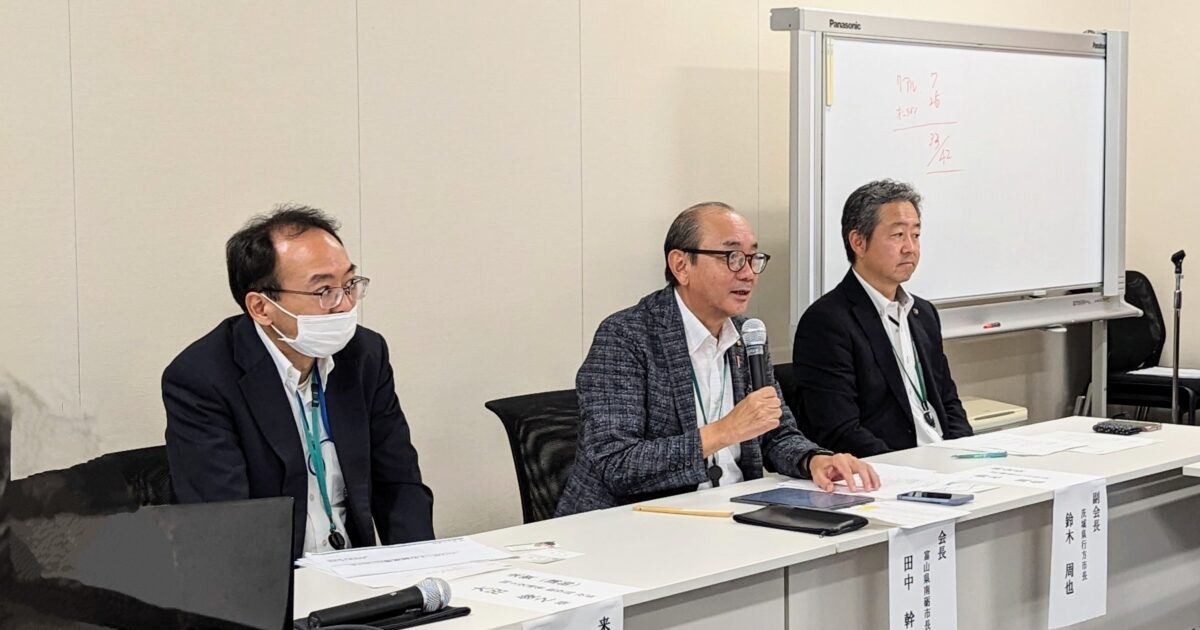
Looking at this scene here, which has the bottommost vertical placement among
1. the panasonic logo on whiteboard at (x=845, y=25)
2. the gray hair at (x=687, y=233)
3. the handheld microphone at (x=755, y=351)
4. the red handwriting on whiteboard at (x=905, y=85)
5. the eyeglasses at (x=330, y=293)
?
the handheld microphone at (x=755, y=351)

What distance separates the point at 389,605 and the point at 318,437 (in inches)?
33.1

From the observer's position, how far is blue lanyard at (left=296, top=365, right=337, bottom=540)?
8.33 feet

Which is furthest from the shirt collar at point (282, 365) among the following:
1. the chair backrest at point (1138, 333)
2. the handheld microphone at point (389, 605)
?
the chair backrest at point (1138, 333)

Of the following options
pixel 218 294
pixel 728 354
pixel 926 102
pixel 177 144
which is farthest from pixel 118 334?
pixel 926 102

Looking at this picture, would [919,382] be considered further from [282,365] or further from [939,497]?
[282,365]

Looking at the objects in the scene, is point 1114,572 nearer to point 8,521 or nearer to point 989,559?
point 989,559

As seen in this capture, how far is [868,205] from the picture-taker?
380cm

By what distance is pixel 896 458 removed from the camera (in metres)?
3.12

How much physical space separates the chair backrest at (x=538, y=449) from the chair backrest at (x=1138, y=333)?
3417 millimetres

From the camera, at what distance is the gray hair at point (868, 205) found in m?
3.76

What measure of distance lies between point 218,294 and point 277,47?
672 mm

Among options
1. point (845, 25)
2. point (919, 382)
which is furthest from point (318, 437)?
point (845, 25)

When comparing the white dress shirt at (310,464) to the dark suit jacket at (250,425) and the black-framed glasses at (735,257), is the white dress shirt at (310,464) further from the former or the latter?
the black-framed glasses at (735,257)

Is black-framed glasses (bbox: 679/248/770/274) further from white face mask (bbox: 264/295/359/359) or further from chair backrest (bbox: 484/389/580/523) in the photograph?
white face mask (bbox: 264/295/359/359)
